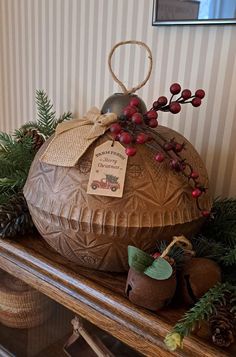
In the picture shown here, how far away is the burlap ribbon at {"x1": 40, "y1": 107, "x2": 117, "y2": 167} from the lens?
496mm

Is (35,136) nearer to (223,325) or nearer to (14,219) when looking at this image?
(14,219)

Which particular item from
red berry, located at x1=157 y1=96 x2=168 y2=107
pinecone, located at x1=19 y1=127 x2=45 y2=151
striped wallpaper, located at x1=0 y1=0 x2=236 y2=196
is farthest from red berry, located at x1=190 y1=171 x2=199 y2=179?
pinecone, located at x1=19 y1=127 x2=45 y2=151

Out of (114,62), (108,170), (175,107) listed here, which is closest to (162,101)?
(175,107)

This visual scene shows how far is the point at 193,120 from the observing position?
2.40 feet

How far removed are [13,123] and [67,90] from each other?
0.89 ft

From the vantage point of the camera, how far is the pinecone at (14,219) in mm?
603

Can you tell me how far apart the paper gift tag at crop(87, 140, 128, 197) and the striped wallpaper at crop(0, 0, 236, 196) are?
293 millimetres

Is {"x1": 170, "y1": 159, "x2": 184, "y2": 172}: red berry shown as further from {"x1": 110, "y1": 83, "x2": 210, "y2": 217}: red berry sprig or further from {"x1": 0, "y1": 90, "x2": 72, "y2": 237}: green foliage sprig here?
{"x1": 0, "y1": 90, "x2": 72, "y2": 237}: green foliage sprig

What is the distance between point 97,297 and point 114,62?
0.54 meters

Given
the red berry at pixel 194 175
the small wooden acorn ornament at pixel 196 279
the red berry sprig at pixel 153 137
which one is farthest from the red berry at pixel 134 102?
the small wooden acorn ornament at pixel 196 279

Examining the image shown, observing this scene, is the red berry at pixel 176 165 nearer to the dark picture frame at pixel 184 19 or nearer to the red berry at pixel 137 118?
the red berry at pixel 137 118

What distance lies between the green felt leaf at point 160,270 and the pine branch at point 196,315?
0.16 feet

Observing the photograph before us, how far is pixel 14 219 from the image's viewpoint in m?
0.61

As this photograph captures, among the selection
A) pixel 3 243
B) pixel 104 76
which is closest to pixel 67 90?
pixel 104 76
